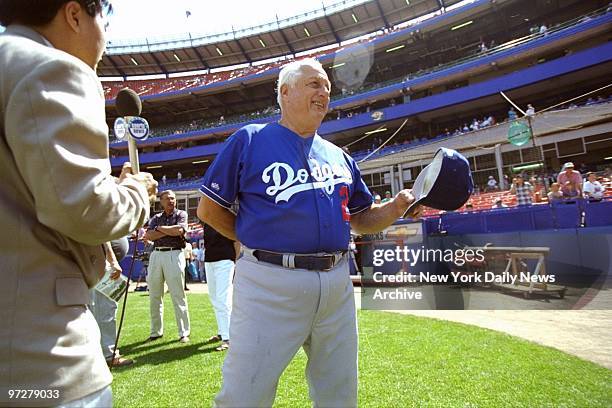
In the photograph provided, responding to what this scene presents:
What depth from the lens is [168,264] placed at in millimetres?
5484

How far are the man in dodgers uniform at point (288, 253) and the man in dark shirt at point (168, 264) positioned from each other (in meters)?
3.69

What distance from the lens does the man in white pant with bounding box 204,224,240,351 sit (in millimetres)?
4918

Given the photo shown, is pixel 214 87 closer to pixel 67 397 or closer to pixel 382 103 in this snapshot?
pixel 382 103

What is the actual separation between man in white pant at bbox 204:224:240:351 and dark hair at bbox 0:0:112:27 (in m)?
3.97

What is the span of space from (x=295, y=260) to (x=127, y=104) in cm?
134

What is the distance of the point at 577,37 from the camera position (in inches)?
886

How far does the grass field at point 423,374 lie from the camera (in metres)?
2.96

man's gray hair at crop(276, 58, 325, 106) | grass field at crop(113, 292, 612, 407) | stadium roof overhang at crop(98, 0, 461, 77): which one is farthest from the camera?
stadium roof overhang at crop(98, 0, 461, 77)

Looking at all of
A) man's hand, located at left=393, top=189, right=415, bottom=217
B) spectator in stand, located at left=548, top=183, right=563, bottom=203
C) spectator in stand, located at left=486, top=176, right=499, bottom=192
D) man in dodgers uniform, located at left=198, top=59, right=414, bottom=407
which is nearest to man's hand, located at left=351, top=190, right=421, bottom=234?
man's hand, located at left=393, top=189, right=415, bottom=217

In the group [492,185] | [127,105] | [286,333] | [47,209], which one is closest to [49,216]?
[47,209]

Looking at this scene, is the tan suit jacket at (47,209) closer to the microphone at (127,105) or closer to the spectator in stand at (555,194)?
the microphone at (127,105)

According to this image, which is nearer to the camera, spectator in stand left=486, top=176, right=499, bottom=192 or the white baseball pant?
the white baseball pant

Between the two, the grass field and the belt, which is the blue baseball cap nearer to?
the belt

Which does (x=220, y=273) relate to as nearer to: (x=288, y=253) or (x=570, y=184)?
(x=288, y=253)
